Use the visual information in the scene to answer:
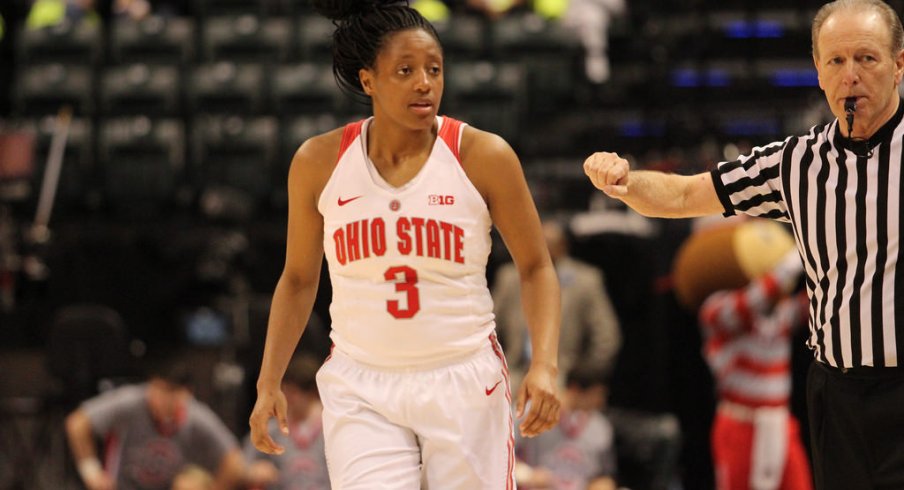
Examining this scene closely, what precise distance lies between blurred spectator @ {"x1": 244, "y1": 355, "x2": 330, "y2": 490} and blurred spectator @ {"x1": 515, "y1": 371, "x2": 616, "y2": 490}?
1.23 m

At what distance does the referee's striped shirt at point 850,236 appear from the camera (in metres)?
3.43

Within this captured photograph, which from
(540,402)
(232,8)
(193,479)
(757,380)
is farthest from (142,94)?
(540,402)

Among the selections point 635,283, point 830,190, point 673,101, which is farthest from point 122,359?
point 830,190

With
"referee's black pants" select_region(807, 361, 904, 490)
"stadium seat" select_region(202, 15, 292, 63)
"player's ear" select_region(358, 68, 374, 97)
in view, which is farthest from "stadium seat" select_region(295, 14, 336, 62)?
"referee's black pants" select_region(807, 361, 904, 490)

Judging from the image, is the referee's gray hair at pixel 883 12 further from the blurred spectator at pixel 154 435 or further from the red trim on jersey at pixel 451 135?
the blurred spectator at pixel 154 435

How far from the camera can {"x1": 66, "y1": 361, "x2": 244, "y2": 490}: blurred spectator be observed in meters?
8.09

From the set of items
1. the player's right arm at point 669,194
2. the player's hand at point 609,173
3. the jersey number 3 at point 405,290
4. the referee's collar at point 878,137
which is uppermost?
the referee's collar at point 878,137

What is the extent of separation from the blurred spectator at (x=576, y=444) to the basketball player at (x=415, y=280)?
13.7 ft

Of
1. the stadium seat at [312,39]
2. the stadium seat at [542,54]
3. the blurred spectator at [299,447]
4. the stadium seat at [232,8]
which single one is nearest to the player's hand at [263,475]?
the blurred spectator at [299,447]

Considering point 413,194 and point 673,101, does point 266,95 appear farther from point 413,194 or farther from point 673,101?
point 413,194

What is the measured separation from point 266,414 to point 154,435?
4.39m

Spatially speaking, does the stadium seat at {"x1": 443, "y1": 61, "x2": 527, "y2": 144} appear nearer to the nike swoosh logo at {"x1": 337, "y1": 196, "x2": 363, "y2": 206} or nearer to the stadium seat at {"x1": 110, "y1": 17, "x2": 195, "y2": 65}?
the stadium seat at {"x1": 110, "y1": 17, "x2": 195, "y2": 65}

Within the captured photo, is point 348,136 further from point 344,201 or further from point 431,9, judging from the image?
point 431,9

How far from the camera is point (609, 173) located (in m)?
3.68
